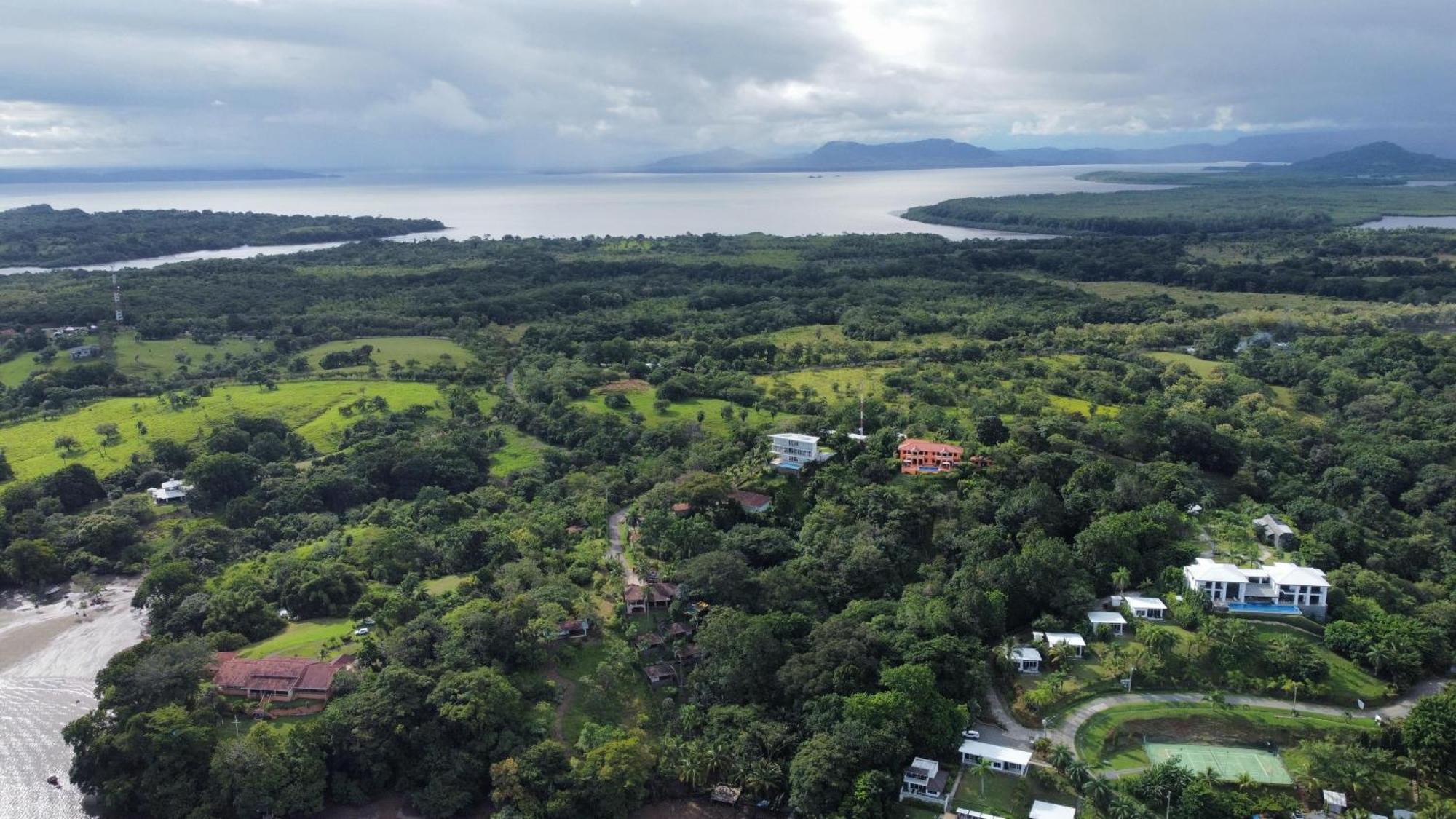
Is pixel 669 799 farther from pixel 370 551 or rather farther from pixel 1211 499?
pixel 1211 499

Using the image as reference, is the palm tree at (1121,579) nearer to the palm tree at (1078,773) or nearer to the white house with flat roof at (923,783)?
the palm tree at (1078,773)

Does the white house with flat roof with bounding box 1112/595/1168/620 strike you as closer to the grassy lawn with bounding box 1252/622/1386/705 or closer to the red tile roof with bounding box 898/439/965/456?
the grassy lawn with bounding box 1252/622/1386/705

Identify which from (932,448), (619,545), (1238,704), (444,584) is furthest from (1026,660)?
(444,584)

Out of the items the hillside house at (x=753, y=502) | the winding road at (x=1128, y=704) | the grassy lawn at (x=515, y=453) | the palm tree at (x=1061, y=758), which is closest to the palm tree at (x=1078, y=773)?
the palm tree at (x=1061, y=758)

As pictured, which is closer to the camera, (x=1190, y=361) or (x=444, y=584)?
(x=444, y=584)

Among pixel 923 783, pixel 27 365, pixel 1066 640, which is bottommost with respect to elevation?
pixel 923 783

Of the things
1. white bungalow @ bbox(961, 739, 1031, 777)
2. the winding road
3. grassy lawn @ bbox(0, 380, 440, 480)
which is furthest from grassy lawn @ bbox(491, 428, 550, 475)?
white bungalow @ bbox(961, 739, 1031, 777)

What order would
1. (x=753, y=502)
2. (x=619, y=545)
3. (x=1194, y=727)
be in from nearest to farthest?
1. (x=1194, y=727)
2. (x=619, y=545)
3. (x=753, y=502)

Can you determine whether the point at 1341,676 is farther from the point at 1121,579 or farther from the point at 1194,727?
the point at 1121,579
